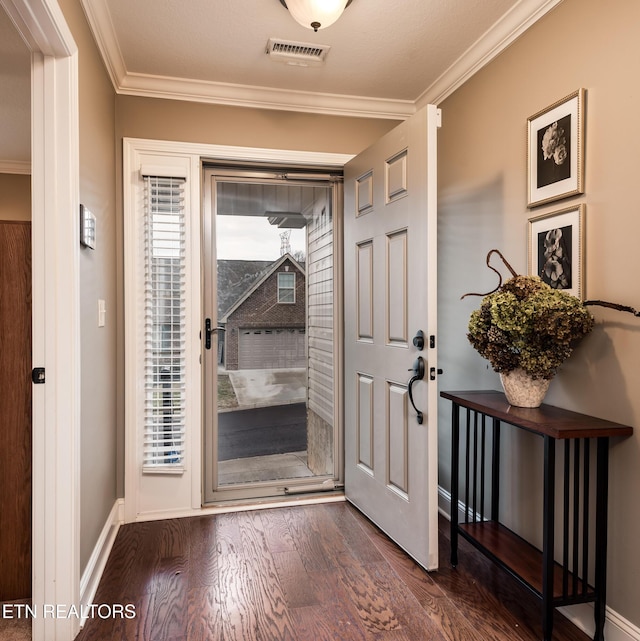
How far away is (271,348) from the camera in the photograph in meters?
3.03

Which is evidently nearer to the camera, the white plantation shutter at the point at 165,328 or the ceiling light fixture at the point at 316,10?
the ceiling light fixture at the point at 316,10

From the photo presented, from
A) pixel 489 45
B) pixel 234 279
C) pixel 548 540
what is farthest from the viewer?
pixel 234 279

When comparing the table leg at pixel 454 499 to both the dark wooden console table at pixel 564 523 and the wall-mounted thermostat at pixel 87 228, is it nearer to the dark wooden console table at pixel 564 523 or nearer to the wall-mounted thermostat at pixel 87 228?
the dark wooden console table at pixel 564 523

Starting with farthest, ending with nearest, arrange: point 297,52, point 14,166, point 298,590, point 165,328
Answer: point 14,166 → point 165,328 → point 297,52 → point 298,590

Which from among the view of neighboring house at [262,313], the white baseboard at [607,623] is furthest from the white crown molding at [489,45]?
the white baseboard at [607,623]

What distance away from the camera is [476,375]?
2398 millimetres

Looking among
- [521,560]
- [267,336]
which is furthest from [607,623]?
[267,336]

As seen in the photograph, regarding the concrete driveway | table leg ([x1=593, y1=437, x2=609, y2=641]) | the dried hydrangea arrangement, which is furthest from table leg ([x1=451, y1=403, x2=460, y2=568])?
the concrete driveway

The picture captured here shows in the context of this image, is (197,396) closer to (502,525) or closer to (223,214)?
(223,214)

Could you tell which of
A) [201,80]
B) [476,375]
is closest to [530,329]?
[476,375]

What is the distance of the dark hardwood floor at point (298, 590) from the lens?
172 cm

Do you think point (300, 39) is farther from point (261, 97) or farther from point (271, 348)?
point (271, 348)

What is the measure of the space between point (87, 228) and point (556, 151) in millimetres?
1917

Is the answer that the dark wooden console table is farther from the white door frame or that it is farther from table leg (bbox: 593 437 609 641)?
the white door frame
